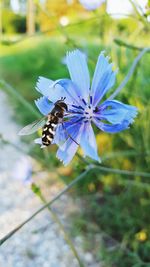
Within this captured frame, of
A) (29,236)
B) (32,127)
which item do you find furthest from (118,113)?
(29,236)

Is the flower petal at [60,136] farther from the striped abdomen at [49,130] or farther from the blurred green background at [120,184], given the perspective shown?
the blurred green background at [120,184]

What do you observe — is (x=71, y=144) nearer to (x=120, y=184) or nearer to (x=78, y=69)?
(x=78, y=69)

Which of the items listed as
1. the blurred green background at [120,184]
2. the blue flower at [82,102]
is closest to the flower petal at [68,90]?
the blue flower at [82,102]

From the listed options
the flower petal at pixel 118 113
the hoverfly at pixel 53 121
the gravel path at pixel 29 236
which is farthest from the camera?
the gravel path at pixel 29 236

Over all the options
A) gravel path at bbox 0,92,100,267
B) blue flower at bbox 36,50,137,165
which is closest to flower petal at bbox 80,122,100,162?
blue flower at bbox 36,50,137,165

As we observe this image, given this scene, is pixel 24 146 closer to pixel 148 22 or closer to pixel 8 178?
pixel 8 178

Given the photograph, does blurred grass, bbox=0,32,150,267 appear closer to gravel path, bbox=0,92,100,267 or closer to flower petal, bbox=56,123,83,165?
gravel path, bbox=0,92,100,267

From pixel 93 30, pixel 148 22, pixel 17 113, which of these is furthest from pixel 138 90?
pixel 93 30
